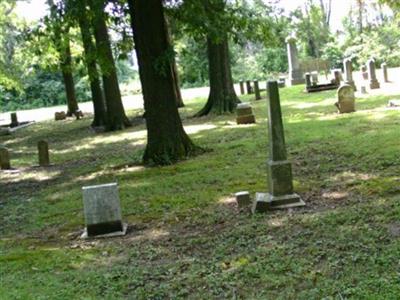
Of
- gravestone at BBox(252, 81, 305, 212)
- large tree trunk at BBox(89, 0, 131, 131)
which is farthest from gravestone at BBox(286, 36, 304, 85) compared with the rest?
gravestone at BBox(252, 81, 305, 212)

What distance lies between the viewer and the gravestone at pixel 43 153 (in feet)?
50.0

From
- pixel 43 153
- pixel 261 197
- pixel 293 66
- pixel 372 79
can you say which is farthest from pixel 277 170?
pixel 293 66

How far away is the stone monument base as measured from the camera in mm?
7605

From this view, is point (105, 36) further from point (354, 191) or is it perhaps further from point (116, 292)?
point (116, 292)

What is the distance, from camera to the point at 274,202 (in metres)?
7.67

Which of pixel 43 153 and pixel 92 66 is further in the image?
pixel 92 66

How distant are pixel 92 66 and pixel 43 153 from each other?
3110 millimetres

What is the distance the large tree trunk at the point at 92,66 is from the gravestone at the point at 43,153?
2578 mm

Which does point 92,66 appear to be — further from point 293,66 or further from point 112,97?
point 293,66

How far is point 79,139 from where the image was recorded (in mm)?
20984

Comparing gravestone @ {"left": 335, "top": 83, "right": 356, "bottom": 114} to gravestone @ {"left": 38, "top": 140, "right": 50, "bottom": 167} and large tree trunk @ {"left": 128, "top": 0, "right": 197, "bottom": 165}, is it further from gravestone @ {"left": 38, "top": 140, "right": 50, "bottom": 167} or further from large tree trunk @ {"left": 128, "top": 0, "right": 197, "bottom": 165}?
gravestone @ {"left": 38, "top": 140, "right": 50, "bottom": 167}

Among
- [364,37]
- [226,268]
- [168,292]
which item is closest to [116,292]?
[168,292]

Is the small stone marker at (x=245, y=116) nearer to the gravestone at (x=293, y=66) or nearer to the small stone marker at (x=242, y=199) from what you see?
the small stone marker at (x=242, y=199)

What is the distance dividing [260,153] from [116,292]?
300 inches
